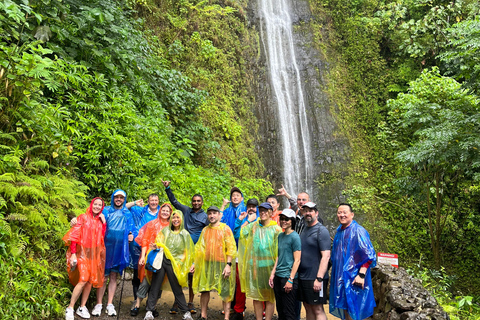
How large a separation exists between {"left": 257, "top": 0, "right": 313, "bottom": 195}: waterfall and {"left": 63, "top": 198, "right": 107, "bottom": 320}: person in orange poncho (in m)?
10.3

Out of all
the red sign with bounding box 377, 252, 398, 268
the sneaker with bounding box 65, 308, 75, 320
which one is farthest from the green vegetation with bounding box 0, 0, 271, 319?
the red sign with bounding box 377, 252, 398, 268

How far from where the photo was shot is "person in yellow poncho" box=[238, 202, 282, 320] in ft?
15.5

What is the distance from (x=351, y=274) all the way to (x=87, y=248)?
3.27m

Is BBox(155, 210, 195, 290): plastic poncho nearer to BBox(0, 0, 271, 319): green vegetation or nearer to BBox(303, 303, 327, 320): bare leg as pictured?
BBox(0, 0, 271, 319): green vegetation

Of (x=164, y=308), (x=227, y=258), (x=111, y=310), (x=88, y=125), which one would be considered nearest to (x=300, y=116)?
(x=88, y=125)

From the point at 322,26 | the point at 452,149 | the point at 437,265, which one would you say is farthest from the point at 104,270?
the point at 322,26

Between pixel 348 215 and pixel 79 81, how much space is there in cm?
572

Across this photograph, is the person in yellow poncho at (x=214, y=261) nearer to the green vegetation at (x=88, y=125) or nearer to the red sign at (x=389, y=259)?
the green vegetation at (x=88, y=125)

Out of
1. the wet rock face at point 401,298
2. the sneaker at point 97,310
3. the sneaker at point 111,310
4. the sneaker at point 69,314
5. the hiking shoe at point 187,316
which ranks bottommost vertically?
the wet rock face at point 401,298

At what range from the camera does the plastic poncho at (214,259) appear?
505cm

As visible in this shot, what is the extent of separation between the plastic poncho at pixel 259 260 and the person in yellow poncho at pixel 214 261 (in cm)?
24

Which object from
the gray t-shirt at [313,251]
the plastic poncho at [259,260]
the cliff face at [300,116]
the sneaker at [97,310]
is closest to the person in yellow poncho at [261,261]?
the plastic poncho at [259,260]

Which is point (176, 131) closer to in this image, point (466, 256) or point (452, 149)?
point (452, 149)

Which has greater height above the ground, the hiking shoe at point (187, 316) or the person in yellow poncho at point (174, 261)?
the person in yellow poncho at point (174, 261)
